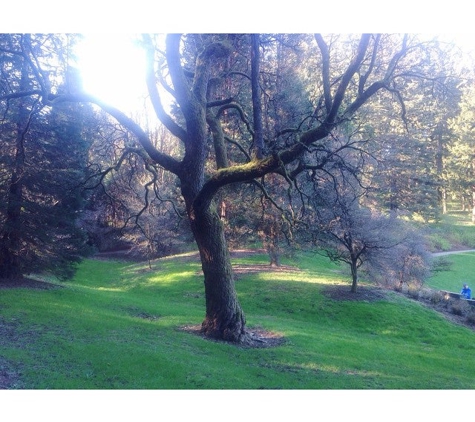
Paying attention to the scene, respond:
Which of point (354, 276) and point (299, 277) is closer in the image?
point (354, 276)

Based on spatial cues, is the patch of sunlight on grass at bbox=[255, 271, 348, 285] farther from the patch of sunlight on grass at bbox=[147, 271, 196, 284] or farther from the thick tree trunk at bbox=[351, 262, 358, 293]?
the patch of sunlight on grass at bbox=[147, 271, 196, 284]

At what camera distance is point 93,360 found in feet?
27.6

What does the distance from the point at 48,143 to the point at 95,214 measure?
13.9 m

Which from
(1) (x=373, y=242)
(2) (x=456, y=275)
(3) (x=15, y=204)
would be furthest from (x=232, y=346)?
(2) (x=456, y=275)

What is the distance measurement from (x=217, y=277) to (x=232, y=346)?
1.72 m

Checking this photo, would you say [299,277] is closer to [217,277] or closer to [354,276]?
[354,276]

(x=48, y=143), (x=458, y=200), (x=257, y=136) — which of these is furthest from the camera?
(x=458, y=200)

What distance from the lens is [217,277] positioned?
10945mm

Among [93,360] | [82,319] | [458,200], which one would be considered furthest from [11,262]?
[458,200]

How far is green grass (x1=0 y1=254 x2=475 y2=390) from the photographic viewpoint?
7965 mm

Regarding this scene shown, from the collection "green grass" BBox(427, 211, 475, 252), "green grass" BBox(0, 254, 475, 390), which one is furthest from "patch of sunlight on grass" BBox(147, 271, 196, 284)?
"green grass" BBox(427, 211, 475, 252)

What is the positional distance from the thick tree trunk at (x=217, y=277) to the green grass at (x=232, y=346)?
59cm

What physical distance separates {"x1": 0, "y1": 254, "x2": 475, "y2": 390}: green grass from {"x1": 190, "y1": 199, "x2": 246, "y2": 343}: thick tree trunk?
1.95 ft

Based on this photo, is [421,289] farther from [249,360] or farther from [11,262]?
[11,262]
